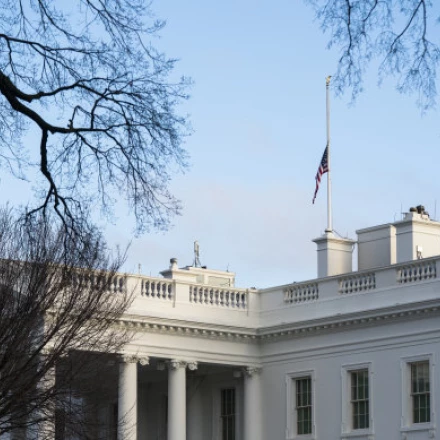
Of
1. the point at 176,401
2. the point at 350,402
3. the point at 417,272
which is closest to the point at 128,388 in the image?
the point at 176,401

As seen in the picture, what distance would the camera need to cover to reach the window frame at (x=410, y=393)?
4028 cm

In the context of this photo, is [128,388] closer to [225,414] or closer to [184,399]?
[184,399]

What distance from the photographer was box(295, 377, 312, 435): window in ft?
148

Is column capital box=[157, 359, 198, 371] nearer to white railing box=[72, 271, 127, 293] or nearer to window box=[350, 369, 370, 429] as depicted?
white railing box=[72, 271, 127, 293]

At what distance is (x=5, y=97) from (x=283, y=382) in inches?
1376

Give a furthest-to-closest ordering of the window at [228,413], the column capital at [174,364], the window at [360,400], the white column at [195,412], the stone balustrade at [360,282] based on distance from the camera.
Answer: the white column at [195,412]
the window at [228,413]
the column capital at [174,364]
the window at [360,400]
the stone balustrade at [360,282]

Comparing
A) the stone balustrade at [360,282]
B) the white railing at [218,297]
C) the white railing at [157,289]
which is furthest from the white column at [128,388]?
the stone balustrade at [360,282]

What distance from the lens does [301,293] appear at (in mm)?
45844

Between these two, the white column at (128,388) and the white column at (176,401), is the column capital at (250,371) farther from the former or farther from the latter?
the white column at (128,388)

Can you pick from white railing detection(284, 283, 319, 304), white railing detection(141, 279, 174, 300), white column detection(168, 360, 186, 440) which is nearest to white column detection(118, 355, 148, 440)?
white column detection(168, 360, 186, 440)

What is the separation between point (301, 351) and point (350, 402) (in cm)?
275

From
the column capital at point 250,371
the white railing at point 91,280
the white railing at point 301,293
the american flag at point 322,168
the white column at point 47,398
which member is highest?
the american flag at point 322,168

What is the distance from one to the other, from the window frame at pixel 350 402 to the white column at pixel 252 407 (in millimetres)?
4001

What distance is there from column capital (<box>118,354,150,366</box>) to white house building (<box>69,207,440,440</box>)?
42 millimetres
